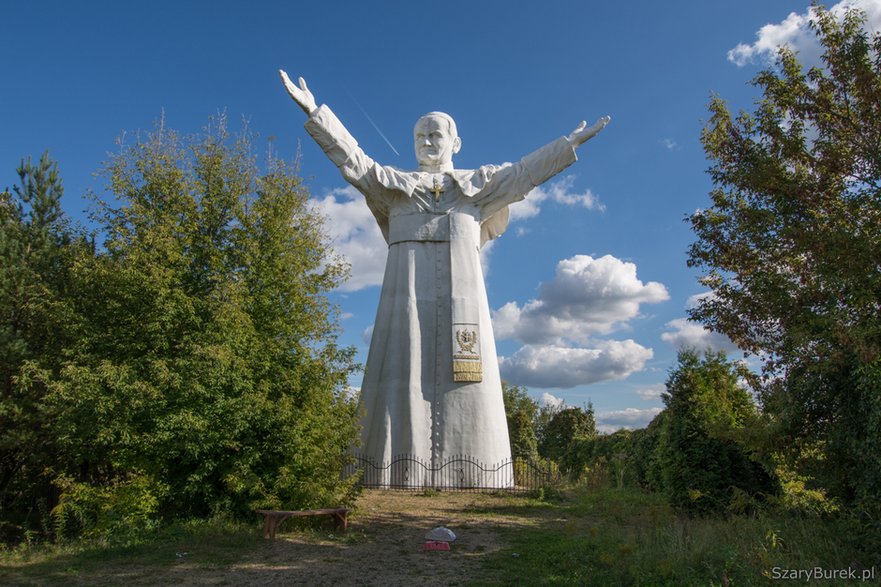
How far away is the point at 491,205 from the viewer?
53.3 ft

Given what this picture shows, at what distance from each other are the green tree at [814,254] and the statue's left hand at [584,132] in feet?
16.2

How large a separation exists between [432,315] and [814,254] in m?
9.01

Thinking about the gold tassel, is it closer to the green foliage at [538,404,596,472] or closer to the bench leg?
the bench leg

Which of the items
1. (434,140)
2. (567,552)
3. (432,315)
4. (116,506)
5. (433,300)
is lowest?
(567,552)

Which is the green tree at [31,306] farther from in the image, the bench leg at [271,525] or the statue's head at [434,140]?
the statue's head at [434,140]

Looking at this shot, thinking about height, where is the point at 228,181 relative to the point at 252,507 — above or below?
above

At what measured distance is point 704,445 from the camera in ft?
32.7

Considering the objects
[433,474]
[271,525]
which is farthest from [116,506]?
[433,474]

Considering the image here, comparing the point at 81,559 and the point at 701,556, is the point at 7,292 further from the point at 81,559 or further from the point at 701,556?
the point at 701,556

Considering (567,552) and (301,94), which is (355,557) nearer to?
(567,552)

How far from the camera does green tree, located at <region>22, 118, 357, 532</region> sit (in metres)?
9.42

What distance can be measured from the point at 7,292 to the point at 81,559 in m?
7.00

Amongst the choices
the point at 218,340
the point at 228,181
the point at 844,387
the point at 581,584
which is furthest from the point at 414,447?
the point at 844,387

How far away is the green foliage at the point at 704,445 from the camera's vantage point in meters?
9.73
